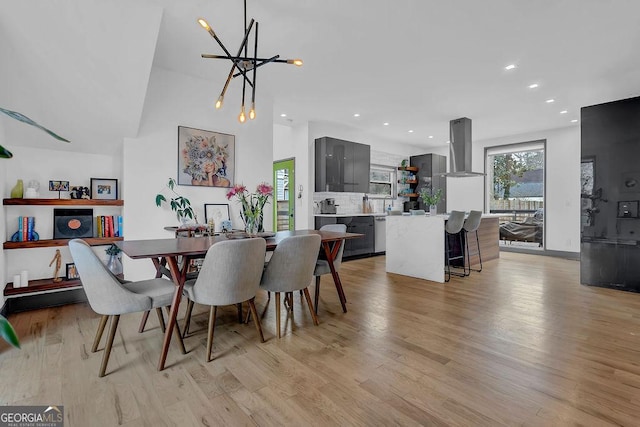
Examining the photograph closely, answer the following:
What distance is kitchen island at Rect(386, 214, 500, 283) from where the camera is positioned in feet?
14.1

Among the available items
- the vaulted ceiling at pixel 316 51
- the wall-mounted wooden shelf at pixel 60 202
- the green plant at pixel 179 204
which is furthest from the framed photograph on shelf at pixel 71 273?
the vaulted ceiling at pixel 316 51

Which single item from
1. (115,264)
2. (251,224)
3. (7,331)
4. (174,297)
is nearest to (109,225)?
(115,264)

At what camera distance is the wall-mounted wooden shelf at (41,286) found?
310 centimetres

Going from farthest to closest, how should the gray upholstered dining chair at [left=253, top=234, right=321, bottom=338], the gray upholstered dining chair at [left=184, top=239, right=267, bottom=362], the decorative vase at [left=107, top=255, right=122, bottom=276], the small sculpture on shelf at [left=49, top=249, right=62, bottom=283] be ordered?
the decorative vase at [left=107, top=255, right=122, bottom=276] → the small sculpture on shelf at [left=49, top=249, right=62, bottom=283] → the gray upholstered dining chair at [left=253, top=234, right=321, bottom=338] → the gray upholstered dining chair at [left=184, top=239, right=267, bottom=362]

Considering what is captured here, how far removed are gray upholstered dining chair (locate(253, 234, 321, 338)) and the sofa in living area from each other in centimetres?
649

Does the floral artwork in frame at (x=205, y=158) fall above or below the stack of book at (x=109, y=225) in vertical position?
above

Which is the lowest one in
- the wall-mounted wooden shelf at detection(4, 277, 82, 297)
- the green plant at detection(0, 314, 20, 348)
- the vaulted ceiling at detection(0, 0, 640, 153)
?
the wall-mounted wooden shelf at detection(4, 277, 82, 297)

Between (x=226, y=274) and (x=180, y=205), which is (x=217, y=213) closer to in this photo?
(x=180, y=205)

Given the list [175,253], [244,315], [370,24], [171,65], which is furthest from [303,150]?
[175,253]

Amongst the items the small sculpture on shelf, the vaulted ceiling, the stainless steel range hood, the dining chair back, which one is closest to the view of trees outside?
the stainless steel range hood

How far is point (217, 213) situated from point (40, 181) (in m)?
1.90

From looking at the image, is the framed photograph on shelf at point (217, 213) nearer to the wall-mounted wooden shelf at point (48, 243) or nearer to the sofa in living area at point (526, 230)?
the wall-mounted wooden shelf at point (48, 243)

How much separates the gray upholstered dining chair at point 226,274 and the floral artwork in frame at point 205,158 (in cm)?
212

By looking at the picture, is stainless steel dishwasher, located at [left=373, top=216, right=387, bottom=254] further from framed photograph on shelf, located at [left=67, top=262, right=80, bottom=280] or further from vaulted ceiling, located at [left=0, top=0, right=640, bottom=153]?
framed photograph on shelf, located at [left=67, top=262, right=80, bottom=280]
